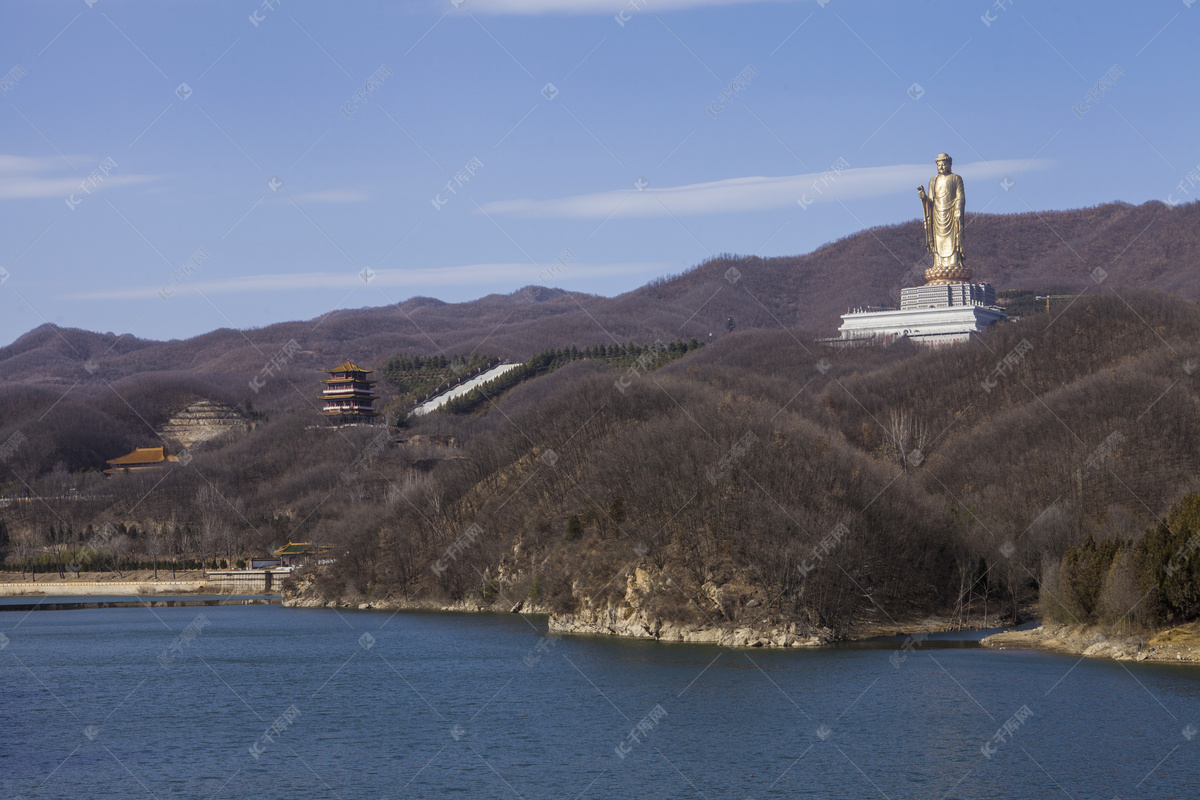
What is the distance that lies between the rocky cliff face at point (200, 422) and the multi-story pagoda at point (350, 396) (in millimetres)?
34392

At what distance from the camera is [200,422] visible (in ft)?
638

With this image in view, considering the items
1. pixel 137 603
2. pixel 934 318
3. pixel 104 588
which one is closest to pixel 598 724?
pixel 137 603

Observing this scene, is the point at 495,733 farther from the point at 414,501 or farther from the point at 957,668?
the point at 414,501

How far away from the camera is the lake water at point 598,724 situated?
29578 millimetres

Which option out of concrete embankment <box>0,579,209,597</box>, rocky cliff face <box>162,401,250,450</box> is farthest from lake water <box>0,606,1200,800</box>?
rocky cliff face <box>162,401,250,450</box>

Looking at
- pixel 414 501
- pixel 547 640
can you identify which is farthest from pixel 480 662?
pixel 414 501

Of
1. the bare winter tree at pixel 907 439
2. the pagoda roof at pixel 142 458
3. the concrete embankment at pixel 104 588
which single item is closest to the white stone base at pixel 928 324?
the bare winter tree at pixel 907 439

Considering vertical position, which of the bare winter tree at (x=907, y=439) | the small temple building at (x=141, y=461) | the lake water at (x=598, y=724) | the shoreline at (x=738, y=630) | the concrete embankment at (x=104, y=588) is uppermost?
the bare winter tree at (x=907, y=439)

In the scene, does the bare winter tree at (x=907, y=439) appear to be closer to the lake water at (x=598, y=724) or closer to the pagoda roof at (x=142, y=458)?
the lake water at (x=598, y=724)

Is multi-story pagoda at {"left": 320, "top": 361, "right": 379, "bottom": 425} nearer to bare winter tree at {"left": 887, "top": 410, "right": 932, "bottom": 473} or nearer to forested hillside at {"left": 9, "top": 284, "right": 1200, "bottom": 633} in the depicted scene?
forested hillside at {"left": 9, "top": 284, "right": 1200, "bottom": 633}

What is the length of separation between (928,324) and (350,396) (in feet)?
225

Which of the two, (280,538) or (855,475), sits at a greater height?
(855,475)

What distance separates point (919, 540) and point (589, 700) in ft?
86.0

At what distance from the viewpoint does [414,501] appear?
90750 mm
